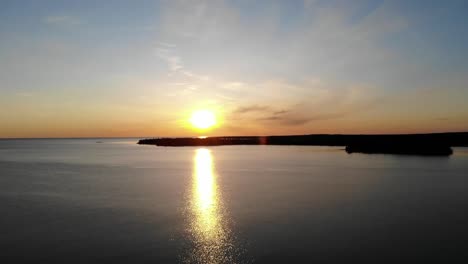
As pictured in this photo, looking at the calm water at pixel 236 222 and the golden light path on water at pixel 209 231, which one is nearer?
the golden light path on water at pixel 209 231

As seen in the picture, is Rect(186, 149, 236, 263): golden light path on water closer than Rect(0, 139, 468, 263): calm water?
Yes

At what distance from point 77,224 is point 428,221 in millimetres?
17205

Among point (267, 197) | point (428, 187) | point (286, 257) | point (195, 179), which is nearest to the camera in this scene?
point (286, 257)

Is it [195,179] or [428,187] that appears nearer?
[428,187]

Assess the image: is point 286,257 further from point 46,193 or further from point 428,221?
point 46,193

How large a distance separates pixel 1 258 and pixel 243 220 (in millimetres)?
9976

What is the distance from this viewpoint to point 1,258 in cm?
1154

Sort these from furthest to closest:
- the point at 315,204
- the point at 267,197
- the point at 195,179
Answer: the point at 195,179 → the point at 267,197 → the point at 315,204

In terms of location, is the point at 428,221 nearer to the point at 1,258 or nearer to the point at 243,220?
the point at 243,220

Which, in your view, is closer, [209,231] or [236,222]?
[209,231]

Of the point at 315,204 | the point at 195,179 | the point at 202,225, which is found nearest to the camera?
the point at 202,225

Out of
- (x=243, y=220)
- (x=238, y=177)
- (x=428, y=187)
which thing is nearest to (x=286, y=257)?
(x=243, y=220)

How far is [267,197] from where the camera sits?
22.7 meters

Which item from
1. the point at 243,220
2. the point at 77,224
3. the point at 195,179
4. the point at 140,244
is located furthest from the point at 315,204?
the point at 195,179
